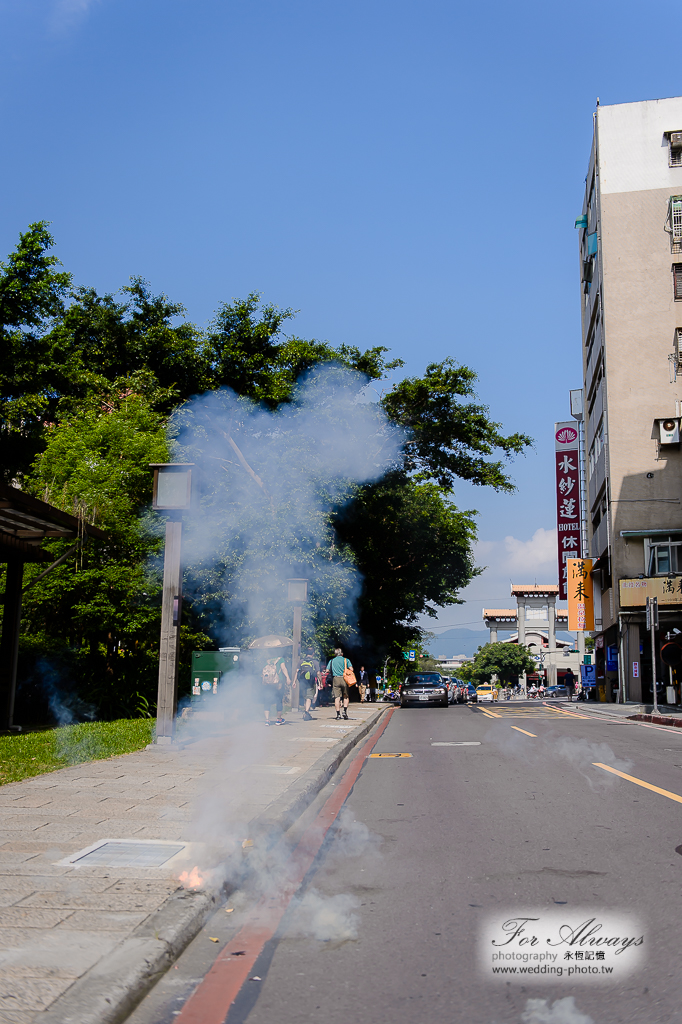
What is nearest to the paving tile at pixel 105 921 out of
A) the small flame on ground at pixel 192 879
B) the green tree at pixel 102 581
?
the small flame on ground at pixel 192 879

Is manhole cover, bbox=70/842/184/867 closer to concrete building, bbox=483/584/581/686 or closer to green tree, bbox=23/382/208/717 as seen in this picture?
green tree, bbox=23/382/208/717

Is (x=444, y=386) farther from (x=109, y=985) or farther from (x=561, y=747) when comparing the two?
(x=109, y=985)

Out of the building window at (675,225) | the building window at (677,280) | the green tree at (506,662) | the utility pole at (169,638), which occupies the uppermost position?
the building window at (675,225)

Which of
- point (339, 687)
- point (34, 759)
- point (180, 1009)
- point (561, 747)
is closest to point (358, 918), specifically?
point (180, 1009)

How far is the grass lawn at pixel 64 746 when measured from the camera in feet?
26.6

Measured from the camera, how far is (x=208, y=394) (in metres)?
30.8

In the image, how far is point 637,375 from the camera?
34375mm

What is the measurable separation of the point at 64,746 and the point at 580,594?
3277cm

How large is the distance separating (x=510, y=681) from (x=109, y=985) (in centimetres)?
10574

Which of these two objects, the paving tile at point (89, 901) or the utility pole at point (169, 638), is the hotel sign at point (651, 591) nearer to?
the utility pole at point (169, 638)

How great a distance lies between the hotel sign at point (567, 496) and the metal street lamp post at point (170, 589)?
32.3 metres

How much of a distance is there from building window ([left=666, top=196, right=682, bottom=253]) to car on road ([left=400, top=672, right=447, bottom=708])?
65.4 ft

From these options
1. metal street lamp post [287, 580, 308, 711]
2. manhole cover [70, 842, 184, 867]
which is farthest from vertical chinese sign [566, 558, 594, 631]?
manhole cover [70, 842, 184, 867]

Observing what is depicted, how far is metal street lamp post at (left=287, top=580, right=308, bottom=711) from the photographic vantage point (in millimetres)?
17297
